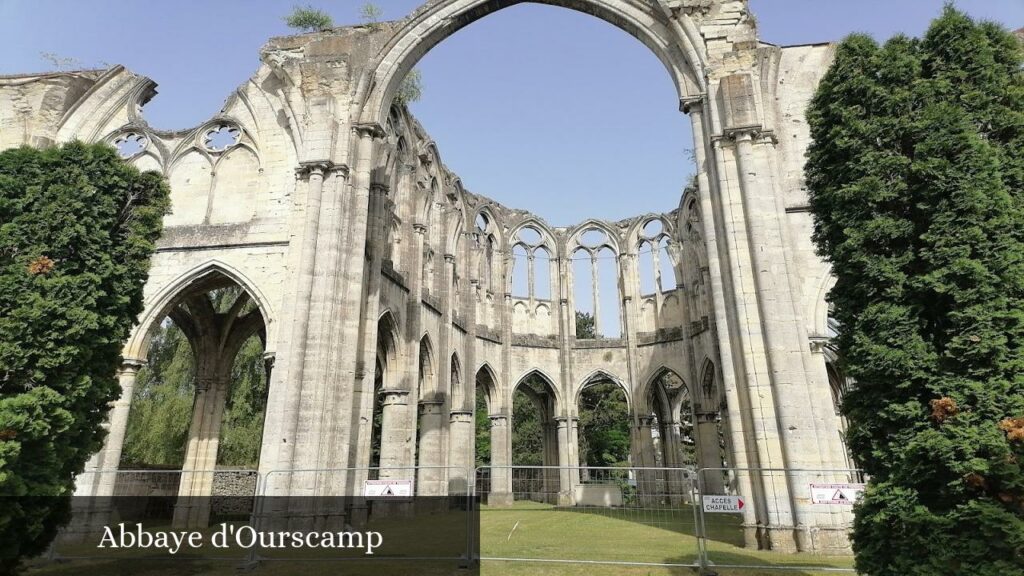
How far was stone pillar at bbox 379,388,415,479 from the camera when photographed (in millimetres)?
16469

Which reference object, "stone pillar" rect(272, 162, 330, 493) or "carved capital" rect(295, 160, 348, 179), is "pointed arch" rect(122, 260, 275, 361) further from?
"carved capital" rect(295, 160, 348, 179)

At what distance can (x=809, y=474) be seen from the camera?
9.78m

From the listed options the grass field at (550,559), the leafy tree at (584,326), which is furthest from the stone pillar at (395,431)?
the leafy tree at (584,326)

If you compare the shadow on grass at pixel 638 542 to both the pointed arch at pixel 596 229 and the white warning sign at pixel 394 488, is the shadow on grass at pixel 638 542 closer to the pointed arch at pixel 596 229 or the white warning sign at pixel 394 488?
the white warning sign at pixel 394 488

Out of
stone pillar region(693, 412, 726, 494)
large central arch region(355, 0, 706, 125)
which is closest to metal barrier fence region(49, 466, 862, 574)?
stone pillar region(693, 412, 726, 494)

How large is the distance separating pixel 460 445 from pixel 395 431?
5.27 meters

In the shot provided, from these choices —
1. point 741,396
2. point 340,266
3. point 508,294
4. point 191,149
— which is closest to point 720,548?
point 741,396

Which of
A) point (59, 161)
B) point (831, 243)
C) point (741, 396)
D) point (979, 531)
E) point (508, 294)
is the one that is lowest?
point (979, 531)

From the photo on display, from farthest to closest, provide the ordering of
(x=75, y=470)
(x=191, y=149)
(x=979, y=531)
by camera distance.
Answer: (x=191, y=149), (x=75, y=470), (x=979, y=531)

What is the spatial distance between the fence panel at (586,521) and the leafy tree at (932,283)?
114 inches

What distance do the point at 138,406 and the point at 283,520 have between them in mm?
16220

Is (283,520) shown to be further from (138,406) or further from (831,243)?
(138,406)

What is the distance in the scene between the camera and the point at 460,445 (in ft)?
71.5

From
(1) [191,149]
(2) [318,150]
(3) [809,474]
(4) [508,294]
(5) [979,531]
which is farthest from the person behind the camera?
(4) [508,294]
